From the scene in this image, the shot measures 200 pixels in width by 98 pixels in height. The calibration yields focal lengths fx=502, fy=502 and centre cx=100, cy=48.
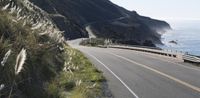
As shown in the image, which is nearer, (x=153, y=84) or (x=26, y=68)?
(x=26, y=68)

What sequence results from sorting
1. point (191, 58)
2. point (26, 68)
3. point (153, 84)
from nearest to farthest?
1. point (26, 68)
2. point (153, 84)
3. point (191, 58)

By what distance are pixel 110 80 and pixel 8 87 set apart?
14.1 m

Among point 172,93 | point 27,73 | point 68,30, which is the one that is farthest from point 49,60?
point 68,30

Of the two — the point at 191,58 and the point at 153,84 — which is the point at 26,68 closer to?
the point at 153,84

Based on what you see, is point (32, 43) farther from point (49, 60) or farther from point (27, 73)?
point (49, 60)

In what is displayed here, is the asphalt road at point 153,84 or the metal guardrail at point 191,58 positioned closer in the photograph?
the asphalt road at point 153,84

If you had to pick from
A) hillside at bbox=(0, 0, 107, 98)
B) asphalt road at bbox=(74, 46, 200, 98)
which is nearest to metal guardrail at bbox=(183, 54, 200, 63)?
asphalt road at bbox=(74, 46, 200, 98)

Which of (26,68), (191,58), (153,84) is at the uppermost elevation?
(26,68)

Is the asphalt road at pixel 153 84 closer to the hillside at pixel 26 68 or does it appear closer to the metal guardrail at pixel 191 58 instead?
the hillside at pixel 26 68

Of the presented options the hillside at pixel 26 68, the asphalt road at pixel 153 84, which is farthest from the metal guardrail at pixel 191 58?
the hillside at pixel 26 68

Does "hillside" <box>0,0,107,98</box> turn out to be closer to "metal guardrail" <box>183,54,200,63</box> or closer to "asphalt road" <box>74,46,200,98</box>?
"asphalt road" <box>74,46,200,98</box>

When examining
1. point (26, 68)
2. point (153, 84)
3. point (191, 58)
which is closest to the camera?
point (26, 68)

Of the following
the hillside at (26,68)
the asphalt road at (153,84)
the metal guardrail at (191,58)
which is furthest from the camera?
the metal guardrail at (191,58)

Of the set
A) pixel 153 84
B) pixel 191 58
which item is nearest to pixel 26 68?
pixel 153 84
